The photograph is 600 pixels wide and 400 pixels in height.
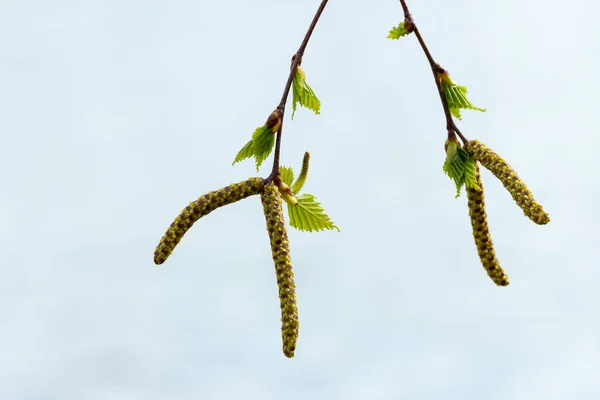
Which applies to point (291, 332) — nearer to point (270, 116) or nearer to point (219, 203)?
point (219, 203)

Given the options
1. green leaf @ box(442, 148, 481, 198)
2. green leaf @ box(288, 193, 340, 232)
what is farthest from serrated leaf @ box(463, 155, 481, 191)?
green leaf @ box(288, 193, 340, 232)

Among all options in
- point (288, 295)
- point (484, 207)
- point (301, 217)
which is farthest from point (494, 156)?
point (288, 295)

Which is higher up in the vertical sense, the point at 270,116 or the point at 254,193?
the point at 270,116

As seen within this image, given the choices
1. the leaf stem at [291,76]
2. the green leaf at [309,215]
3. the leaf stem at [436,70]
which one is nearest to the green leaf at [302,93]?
the leaf stem at [291,76]

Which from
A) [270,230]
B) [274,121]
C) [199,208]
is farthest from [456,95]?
[199,208]

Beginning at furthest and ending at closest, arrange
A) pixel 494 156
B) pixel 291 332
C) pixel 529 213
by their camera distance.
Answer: pixel 494 156 < pixel 529 213 < pixel 291 332

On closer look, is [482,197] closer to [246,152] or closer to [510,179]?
[510,179]
